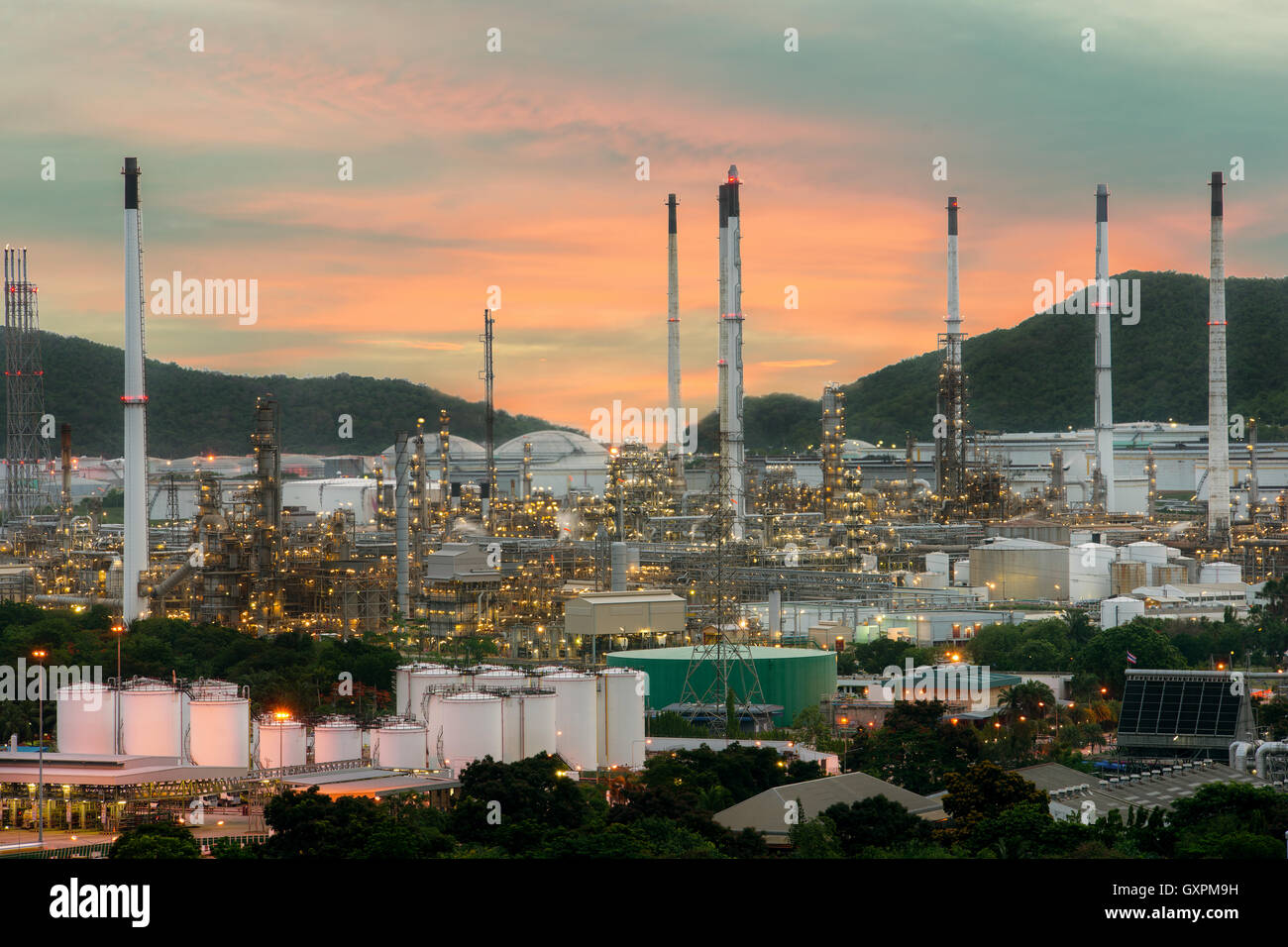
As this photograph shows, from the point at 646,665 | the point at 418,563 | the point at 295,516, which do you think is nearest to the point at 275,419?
the point at 418,563

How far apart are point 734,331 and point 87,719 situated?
41800 millimetres

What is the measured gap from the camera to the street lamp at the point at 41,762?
27094 millimetres

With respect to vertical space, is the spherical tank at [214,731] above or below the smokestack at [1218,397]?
below

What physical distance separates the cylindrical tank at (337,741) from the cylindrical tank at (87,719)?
15.1ft

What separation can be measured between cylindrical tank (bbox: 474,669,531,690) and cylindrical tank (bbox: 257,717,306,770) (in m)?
3.88

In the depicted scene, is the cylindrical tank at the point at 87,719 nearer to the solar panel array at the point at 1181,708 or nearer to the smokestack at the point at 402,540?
the smokestack at the point at 402,540

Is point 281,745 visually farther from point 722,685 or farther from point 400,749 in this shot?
point 722,685

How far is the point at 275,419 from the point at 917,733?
29.3m

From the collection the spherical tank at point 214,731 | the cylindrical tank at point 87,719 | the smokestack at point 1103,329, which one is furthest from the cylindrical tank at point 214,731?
the smokestack at point 1103,329

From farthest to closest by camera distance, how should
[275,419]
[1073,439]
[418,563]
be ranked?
1. [1073,439]
2. [418,563]
3. [275,419]

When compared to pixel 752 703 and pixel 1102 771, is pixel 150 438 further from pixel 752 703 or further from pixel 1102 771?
pixel 1102 771

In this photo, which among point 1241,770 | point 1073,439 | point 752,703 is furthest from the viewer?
point 1073,439

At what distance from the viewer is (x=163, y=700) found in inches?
1378

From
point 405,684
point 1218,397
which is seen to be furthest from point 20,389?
point 1218,397
